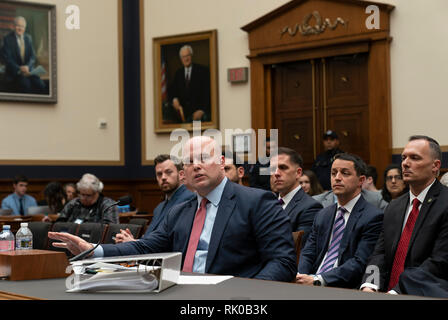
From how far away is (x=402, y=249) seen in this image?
3.78 metres

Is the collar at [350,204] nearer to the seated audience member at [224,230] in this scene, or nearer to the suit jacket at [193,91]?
the seated audience member at [224,230]

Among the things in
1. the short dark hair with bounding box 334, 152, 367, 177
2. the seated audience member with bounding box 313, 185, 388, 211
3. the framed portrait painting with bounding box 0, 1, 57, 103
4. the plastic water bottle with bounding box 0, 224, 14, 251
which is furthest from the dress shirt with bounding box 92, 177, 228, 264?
the framed portrait painting with bounding box 0, 1, 57, 103

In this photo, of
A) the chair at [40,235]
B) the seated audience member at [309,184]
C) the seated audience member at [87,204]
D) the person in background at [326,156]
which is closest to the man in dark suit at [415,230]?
the seated audience member at [309,184]

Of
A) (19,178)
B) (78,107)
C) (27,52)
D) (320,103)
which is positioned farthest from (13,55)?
(320,103)

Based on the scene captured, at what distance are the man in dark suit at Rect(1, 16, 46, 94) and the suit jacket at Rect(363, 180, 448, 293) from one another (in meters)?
8.60

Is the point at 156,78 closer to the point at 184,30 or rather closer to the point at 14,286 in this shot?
the point at 184,30

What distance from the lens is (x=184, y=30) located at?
11.6m

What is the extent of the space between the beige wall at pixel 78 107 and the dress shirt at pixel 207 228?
844cm

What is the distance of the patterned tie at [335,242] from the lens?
4.36 metres

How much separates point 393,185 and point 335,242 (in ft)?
8.79

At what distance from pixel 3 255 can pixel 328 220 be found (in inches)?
88.3

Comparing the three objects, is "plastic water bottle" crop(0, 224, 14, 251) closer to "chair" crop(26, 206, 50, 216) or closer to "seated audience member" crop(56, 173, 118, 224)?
"seated audience member" crop(56, 173, 118, 224)

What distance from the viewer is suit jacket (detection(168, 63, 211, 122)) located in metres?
11.4
